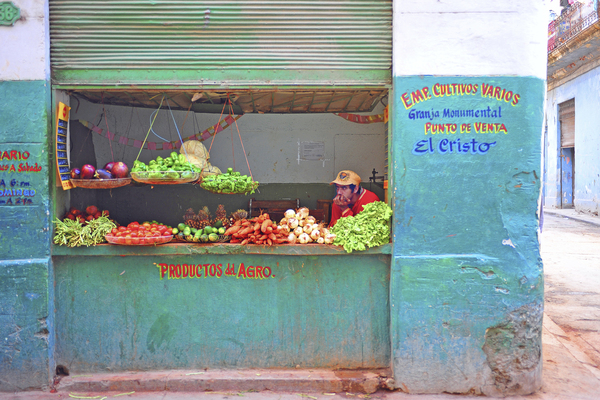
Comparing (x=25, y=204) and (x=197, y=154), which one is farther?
(x=197, y=154)

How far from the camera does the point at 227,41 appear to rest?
4121mm

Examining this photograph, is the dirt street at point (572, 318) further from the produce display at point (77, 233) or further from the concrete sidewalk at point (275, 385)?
the produce display at point (77, 233)

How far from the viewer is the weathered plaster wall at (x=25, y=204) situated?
397 cm

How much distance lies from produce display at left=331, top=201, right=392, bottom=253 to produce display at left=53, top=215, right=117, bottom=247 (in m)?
2.35

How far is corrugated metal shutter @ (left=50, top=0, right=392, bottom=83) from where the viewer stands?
13.4 feet

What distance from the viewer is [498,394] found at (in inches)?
161

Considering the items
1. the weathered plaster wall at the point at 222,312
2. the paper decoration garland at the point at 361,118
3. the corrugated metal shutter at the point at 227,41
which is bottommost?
the weathered plaster wall at the point at 222,312

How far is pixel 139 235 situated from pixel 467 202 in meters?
3.23

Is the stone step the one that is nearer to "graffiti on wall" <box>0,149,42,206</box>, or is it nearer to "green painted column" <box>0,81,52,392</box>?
"green painted column" <box>0,81,52,392</box>

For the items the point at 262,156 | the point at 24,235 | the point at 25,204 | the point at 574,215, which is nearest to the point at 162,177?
the point at 25,204

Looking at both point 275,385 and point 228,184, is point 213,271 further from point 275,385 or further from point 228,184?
point 275,385

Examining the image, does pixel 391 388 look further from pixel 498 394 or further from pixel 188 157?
pixel 188 157

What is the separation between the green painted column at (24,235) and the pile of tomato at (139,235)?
65 centimetres

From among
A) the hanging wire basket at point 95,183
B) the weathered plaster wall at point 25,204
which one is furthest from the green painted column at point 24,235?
the hanging wire basket at point 95,183
